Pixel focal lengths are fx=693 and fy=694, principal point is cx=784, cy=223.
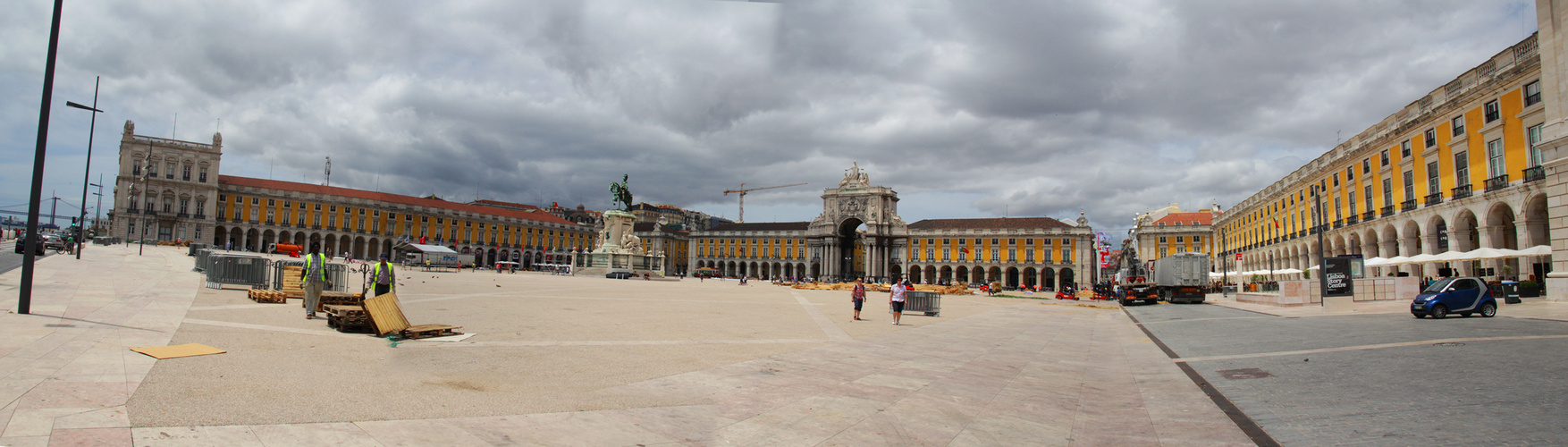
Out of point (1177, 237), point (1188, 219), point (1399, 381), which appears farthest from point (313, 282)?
point (1188, 219)

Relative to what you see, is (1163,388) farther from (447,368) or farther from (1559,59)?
(1559,59)

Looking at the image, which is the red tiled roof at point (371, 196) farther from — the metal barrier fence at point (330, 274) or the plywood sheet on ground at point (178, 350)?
the plywood sheet on ground at point (178, 350)

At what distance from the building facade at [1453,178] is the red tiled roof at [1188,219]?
51.4 m

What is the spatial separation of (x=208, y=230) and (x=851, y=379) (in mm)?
98738

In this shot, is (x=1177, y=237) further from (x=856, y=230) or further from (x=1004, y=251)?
(x=856, y=230)

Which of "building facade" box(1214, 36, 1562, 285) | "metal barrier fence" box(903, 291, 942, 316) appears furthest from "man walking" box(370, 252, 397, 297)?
"building facade" box(1214, 36, 1562, 285)

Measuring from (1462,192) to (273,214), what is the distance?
106m

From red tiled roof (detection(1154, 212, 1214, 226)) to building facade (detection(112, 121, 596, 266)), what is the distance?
92940 mm

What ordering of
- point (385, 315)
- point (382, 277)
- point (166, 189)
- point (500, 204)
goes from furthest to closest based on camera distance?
point (500, 204) < point (166, 189) < point (382, 277) < point (385, 315)

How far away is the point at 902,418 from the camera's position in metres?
6.25

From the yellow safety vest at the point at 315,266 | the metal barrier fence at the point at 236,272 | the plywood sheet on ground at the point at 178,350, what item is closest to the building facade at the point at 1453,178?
the yellow safety vest at the point at 315,266

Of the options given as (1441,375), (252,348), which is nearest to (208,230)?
(252,348)

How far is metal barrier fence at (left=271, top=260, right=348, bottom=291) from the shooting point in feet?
61.2

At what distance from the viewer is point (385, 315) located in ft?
33.8
